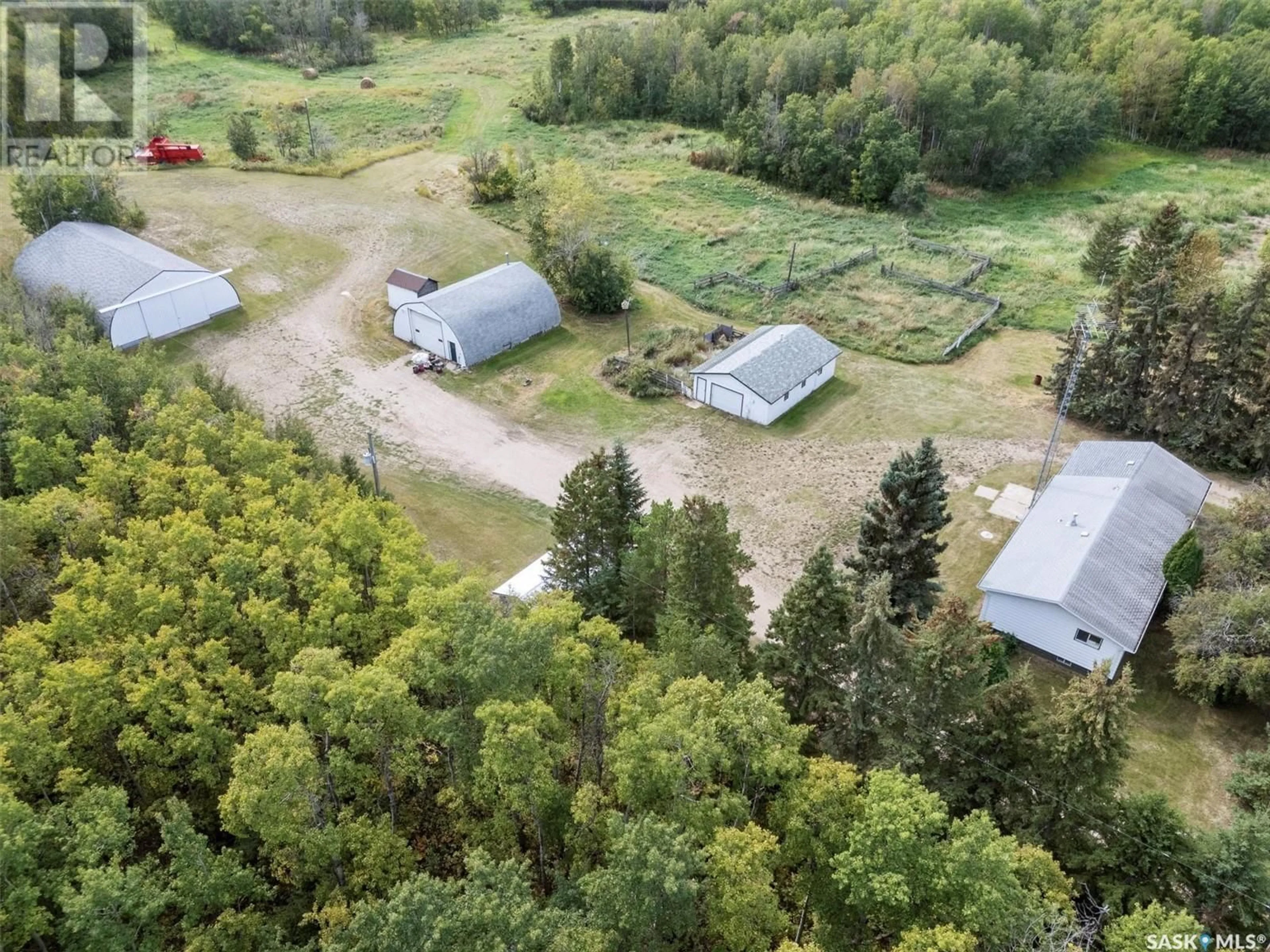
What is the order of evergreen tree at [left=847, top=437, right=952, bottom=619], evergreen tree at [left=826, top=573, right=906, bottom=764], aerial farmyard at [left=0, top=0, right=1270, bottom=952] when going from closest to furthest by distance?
aerial farmyard at [left=0, top=0, right=1270, bottom=952] < evergreen tree at [left=826, top=573, right=906, bottom=764] < evergreen tree at [left=847, top=437, right=952, bottom=619]

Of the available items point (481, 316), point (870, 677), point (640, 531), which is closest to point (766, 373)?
point (481, 316)

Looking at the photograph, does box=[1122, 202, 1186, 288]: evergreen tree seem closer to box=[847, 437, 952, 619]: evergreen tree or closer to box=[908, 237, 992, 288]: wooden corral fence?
box=[908, 237, 992, 288]: wooden corral fence

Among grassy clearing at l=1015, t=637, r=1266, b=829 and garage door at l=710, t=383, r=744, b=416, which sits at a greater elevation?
garage door at l=710, t=383, r=744, b=416

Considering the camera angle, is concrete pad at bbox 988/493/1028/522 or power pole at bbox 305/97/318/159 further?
power pole at bbox 305/97/318/159

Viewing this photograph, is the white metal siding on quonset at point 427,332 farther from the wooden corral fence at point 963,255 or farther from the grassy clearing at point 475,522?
the wooden corral fence at point 963,255

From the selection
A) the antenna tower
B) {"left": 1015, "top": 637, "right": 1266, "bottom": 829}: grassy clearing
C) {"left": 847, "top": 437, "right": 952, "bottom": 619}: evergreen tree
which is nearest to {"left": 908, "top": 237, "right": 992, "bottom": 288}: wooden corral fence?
the antenna tower

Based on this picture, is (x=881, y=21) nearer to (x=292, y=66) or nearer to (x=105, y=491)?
(x=292, y=66)
